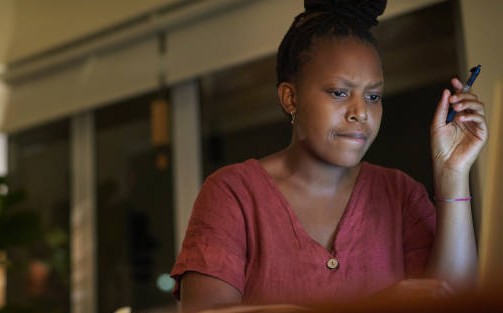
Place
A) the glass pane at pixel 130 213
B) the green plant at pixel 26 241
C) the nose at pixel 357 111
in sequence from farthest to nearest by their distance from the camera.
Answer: the green plant at pixel 26 241, the glass pane at pixel 130 213, the nose at pixel 357 111

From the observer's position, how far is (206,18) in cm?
134

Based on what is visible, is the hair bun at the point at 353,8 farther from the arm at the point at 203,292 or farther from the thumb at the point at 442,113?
the arm at the point at 203,292

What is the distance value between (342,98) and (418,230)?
126 mm

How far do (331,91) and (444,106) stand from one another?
0.29 feet

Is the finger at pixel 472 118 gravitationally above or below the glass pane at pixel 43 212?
below

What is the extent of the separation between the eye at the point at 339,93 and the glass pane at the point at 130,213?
1157 millimetres

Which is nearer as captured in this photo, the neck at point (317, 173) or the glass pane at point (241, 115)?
the neck at point (317, 173)

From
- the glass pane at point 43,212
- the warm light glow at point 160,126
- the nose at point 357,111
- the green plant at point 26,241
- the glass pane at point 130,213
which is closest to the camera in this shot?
the nose at point 357,111

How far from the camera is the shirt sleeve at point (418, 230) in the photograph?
1.84ft

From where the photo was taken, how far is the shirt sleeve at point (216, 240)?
0.56m

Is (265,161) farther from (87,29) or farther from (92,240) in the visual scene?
(92,240)

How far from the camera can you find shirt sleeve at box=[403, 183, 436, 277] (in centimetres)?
56

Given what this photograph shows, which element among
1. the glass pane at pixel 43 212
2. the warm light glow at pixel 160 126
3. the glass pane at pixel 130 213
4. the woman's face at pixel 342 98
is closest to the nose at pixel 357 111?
the woman's face at pixel 342 98

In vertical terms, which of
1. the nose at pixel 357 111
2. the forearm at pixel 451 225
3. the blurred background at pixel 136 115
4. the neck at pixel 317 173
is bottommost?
the forearm at pixel 451 225
